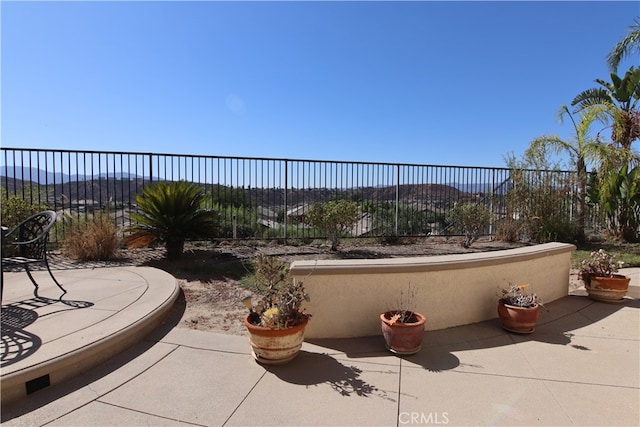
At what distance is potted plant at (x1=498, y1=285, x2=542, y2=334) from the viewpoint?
3643 millimetres

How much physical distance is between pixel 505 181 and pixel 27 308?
35.2 ft

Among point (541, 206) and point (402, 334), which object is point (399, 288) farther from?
point (541, 206)

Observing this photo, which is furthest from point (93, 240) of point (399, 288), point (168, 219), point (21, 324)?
point (399, 288)

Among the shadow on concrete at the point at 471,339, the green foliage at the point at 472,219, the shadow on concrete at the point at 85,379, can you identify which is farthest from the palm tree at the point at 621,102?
the shadow on concrete at the point at 85,379

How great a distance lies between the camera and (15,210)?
6656 mm

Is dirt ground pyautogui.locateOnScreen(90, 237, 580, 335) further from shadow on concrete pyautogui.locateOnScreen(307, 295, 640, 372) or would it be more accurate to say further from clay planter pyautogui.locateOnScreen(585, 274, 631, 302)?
shadow on concrete pyautogui.locateOnScreen(307, 295, 640, 372)

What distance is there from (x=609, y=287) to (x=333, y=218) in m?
4.75

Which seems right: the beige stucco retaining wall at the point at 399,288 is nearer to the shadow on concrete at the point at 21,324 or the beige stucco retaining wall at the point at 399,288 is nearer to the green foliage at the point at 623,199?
the shadow on concrete at the point at 21,324

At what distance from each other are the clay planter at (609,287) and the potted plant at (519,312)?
175cm

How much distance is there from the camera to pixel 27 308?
3.62 meters

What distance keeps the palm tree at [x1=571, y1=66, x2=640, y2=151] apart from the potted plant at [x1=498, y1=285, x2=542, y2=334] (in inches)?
398

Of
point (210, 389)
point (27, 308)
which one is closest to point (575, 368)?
point (210, 389)

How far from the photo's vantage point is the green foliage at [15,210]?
6.50m

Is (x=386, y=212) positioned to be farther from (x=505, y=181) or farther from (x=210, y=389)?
(x=210, y=389)
